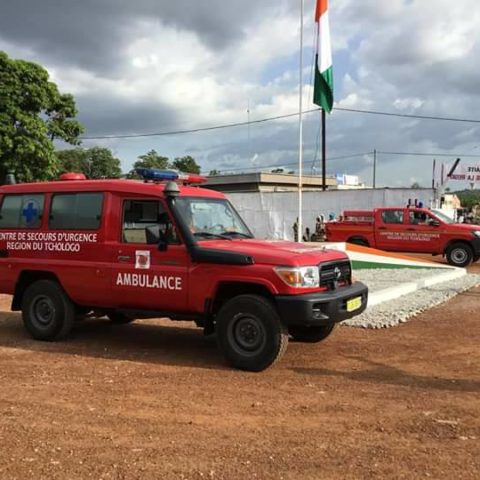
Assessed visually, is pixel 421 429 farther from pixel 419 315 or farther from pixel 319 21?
pixel 319 21

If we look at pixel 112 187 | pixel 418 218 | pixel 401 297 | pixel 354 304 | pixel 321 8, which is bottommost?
pixel 401 297

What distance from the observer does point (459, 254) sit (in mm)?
19703

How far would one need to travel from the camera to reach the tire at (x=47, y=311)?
7953mm

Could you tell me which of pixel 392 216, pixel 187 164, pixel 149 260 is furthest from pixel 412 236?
pixel 187 164

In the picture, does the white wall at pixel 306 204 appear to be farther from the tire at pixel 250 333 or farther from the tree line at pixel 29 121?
the tire at pixel 250 333

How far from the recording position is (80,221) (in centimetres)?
771

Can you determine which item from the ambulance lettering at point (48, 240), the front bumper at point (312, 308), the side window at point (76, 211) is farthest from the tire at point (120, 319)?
the front bumper at point (312, 308)

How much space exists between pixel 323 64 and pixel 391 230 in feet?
25.1

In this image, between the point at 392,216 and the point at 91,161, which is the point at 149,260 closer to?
the point at 392,216

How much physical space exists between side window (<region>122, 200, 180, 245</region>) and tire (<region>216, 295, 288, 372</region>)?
1.05 metres

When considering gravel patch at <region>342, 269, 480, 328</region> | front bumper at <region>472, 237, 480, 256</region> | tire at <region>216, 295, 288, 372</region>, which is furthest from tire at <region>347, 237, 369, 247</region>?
tire at <region>216, 295, 288, 372</region>

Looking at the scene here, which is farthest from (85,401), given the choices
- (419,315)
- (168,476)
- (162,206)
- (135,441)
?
(419,315)

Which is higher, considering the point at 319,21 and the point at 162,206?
the point at 319,21

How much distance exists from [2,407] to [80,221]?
281 cm
